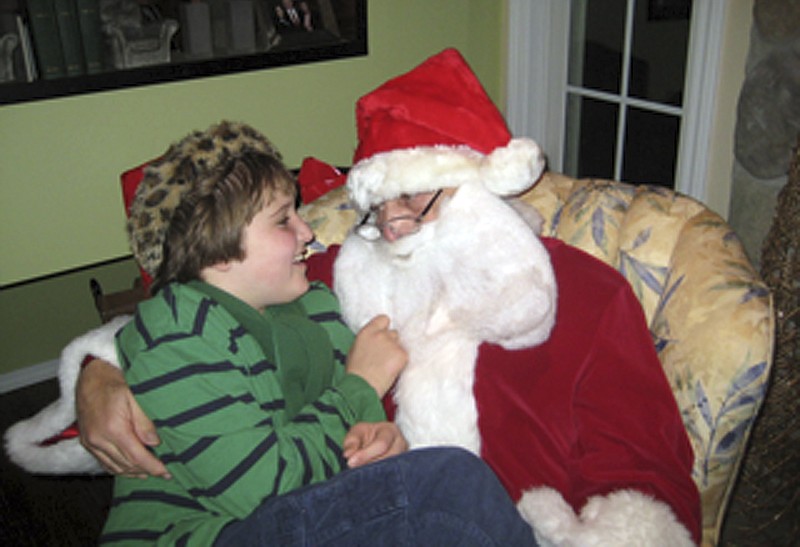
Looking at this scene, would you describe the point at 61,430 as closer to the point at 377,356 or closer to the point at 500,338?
the point at 377,356

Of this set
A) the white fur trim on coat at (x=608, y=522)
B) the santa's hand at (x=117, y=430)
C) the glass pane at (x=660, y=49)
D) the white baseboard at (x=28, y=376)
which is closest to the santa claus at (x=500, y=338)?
the white fur trim on coat at (x=608, y=522)

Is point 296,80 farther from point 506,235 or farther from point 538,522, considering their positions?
point 538,522

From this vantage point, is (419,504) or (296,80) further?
(296,80)

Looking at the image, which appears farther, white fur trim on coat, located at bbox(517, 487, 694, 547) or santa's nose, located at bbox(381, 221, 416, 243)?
santa's nose, located at bbox(381, 221, 416, 243)

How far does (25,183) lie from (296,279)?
1.64 meters

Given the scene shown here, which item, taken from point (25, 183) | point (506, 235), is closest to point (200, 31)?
point (25, 183)

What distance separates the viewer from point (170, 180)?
1160 mm

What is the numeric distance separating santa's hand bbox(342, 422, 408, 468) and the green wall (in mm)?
1819

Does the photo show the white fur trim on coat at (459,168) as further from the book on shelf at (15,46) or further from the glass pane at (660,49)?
the book on shelf at (15,46)

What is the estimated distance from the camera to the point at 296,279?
1.25 m

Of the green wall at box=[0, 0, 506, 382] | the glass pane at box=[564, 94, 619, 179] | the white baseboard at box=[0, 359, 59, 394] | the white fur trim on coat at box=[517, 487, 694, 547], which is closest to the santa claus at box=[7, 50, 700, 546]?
the white fur trim on coat at box=[517, 487, 694, 547]

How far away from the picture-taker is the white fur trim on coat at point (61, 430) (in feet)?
4.35

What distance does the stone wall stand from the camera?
6.13 feet

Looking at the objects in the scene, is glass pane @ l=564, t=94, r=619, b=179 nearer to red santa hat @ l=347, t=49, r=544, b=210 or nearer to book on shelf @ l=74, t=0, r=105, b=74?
red santa hat @ l=347, t=49, r=544, b=210
